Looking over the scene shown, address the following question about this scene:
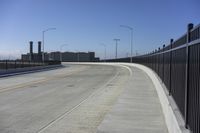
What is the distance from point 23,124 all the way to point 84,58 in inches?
6120

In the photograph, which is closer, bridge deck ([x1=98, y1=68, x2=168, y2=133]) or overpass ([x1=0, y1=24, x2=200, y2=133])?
overpass ([x1=0, y1=24, x2=200, y2=133])

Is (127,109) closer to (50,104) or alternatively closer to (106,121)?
(106,121)

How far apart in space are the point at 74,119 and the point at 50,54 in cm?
15096

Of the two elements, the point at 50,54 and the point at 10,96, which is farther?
the point at 50,54

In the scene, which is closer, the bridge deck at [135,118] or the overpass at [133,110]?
the overpass at [133,110]

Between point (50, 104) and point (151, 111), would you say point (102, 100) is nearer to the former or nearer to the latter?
point (50, 104)

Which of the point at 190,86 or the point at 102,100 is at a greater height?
the point at 190,86

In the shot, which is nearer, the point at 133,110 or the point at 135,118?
the point at 135,118

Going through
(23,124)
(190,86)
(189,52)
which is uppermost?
(189,52)

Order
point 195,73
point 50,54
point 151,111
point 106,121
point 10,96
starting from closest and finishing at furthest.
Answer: point 195,73, point 106,121, point 151,111, point 10,96, point 50,54

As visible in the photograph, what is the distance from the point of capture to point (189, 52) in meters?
6.78

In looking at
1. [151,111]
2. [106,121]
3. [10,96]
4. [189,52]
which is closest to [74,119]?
[106,121]

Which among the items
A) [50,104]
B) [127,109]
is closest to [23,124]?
[127,109]

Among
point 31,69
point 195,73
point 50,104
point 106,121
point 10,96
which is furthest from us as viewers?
point 31,69
